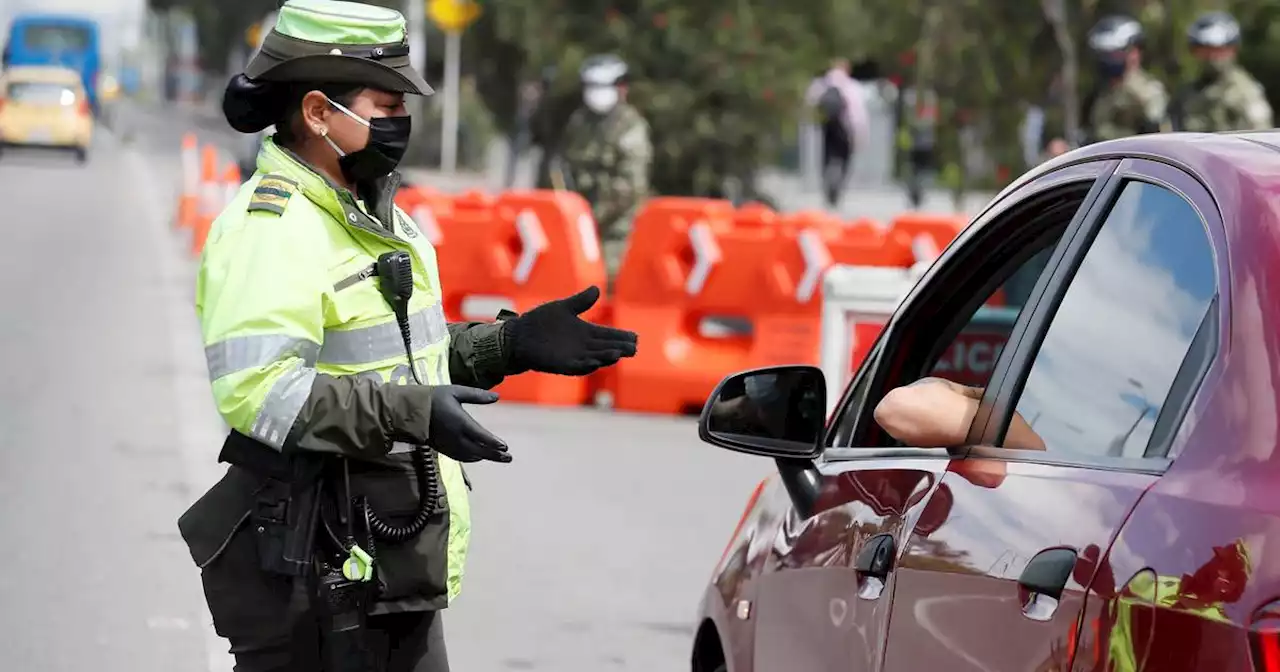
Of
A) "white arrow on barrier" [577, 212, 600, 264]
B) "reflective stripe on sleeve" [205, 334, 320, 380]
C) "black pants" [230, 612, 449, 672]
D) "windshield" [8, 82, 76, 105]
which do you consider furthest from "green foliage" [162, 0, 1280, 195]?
"windshield" [8, 82, 76, 105]

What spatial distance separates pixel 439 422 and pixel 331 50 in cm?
67

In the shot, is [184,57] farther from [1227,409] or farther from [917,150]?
[1227,409]

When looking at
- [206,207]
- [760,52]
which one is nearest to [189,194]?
[206,207]

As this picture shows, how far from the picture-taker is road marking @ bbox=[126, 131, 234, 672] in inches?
288

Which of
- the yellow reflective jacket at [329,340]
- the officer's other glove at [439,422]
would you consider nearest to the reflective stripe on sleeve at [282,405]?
the yellow reflective jacket at [329,340]

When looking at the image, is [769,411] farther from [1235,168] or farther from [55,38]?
[55,38]

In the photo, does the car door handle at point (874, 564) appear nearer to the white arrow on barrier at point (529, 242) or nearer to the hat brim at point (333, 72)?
the hat brim at point (333, 72)

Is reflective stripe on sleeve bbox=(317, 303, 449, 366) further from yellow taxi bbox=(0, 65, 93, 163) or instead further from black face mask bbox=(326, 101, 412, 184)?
yellow taxi bbox=(0, 65, 93, 163)

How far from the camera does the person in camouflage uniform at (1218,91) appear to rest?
13945 millimetres

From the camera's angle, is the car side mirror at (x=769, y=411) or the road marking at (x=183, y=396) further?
the road marking at (x=183, y=396)

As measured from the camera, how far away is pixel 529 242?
13695 millimetres

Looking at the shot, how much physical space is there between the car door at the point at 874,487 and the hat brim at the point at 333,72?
2.98 feet

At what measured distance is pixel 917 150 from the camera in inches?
1195

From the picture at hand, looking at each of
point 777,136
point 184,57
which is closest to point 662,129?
point 777,136
